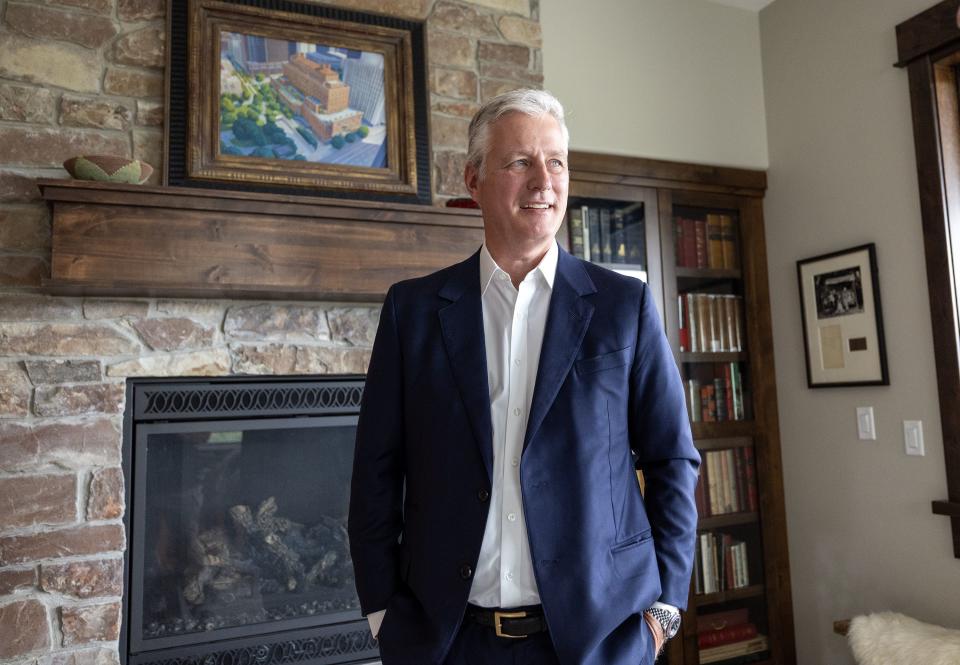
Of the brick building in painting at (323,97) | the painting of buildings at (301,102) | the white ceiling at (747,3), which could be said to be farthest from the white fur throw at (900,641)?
the white ceiling at (747,3)

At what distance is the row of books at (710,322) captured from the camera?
10.3ft

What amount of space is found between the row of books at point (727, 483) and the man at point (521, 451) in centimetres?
188

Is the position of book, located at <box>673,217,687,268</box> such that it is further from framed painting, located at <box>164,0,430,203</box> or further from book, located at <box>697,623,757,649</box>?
book, located at <box>697,623,757,649</box>

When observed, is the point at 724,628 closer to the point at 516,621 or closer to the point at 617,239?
the point at 617,239

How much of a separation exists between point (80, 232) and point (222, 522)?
0.96 m

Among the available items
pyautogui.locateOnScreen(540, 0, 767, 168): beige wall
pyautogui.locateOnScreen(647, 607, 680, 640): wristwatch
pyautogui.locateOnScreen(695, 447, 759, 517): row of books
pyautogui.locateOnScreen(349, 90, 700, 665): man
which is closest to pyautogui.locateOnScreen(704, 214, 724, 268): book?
pyautogui.locateOnScreen(540, 0, 767, 168): beige wall

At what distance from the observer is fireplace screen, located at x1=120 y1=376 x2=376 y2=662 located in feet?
7.12

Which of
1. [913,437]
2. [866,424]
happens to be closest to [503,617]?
[913,437]

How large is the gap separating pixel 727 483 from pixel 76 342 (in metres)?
2.50

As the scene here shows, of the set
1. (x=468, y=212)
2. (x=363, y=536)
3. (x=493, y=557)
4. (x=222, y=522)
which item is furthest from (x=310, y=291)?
(x=493, y=557)

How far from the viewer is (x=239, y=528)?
7.61ft

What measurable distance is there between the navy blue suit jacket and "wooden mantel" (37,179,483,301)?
2.68ft

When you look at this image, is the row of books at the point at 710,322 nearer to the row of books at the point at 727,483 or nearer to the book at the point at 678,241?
the book at the point at 678,241

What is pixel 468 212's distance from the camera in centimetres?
232
